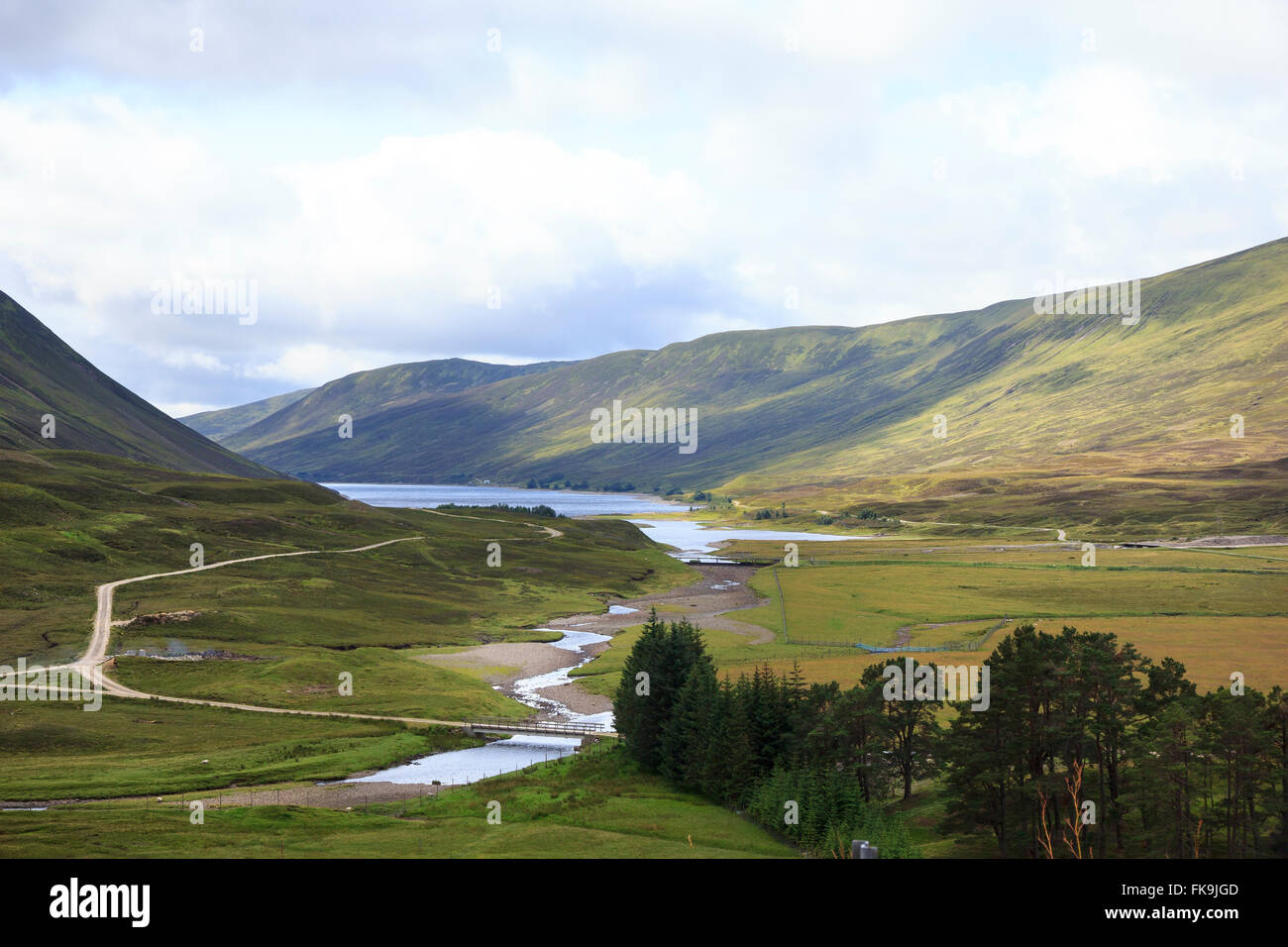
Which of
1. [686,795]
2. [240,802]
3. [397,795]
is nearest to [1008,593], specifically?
[686,795]

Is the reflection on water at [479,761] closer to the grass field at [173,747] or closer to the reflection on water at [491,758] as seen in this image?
the reflection on water at [491,758]

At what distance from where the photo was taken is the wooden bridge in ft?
307

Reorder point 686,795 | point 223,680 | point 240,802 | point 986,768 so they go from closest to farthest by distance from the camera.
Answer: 1. point 986,768
2. point 240,802
3. point 686,795
4. point 223,680

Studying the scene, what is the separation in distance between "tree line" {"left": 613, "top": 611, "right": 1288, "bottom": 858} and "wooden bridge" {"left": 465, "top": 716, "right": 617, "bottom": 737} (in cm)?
1441

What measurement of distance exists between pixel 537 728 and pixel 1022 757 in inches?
2021

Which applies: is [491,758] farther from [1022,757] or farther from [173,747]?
[1022,757]

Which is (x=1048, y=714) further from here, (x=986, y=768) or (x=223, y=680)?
(x=223, y=680)

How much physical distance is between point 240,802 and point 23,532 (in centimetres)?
12050

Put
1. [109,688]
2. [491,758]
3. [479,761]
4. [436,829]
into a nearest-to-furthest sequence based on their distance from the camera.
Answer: [436,829]
[479,761]
[491,758]
[109,688]

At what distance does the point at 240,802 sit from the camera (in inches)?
2603

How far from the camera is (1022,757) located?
56500 millimetres

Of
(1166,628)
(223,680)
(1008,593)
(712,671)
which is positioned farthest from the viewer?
(1008,593)

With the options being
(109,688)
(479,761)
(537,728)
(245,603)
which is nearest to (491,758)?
(479,761)

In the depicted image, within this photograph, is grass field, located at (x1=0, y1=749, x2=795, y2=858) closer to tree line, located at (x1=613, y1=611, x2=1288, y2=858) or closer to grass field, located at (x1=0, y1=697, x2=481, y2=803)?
tree line, located at (x1=613, y1=611, x2=1288, y2=858)
